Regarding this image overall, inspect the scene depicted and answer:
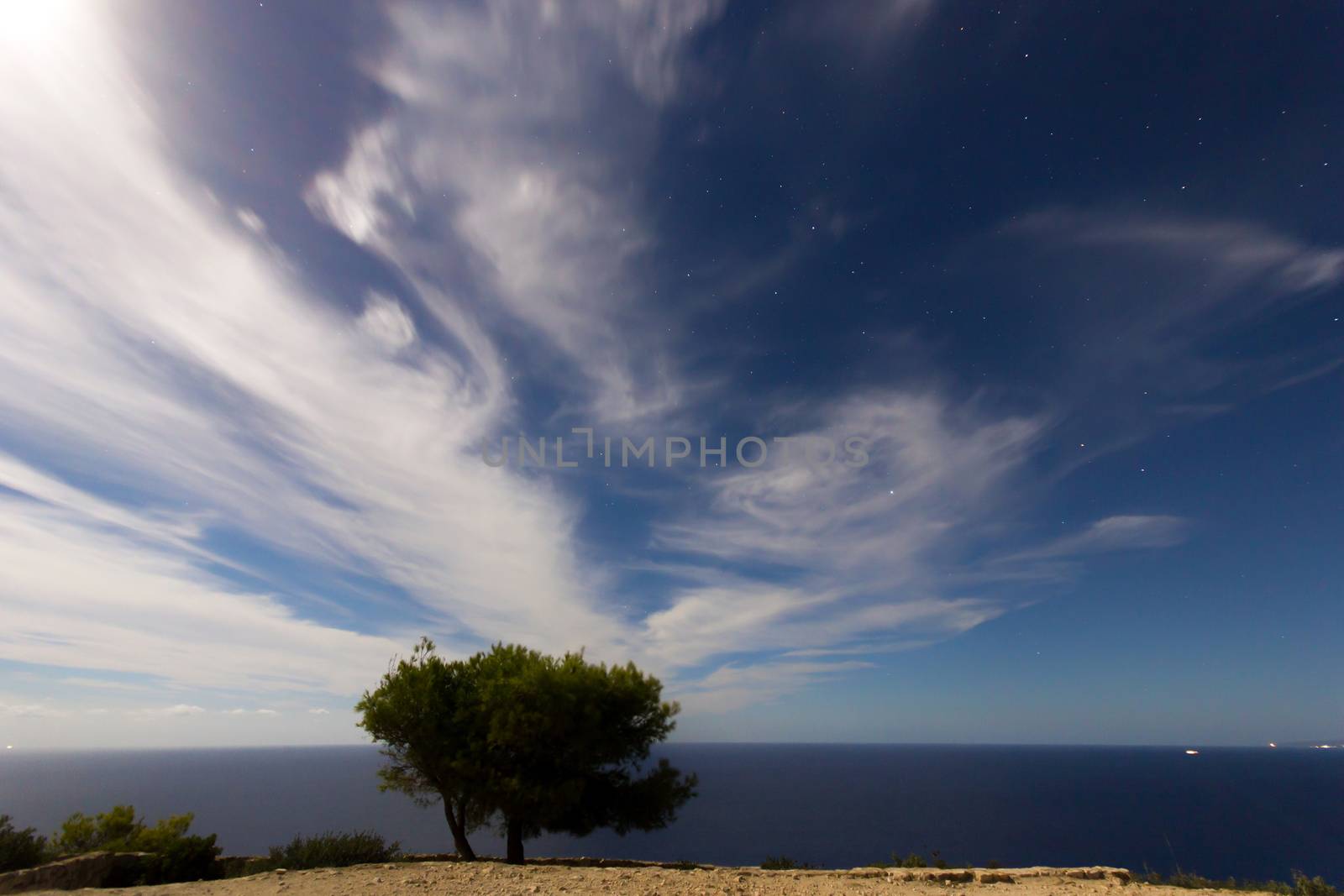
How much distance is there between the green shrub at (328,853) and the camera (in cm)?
1430

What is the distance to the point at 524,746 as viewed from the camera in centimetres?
1828

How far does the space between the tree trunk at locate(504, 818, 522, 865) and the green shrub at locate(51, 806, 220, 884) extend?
769 centimetres

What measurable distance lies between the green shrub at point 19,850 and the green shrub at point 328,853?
4.49m

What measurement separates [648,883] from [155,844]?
13.1 meters

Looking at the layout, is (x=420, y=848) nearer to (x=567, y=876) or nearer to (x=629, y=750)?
(x=629, y=750)

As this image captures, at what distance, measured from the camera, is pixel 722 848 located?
8869 cm

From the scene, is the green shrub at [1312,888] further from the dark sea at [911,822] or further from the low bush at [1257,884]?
the dark sea at [911,822]

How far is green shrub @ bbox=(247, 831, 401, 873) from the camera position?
46.9 ft

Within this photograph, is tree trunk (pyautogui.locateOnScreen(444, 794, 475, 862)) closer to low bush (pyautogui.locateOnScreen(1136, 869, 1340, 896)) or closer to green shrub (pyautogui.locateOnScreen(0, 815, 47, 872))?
green shrub (pyautogui.locateOnScreen(0, 815, 47, 872))

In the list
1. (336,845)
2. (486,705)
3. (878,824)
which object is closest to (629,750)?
(486,705)

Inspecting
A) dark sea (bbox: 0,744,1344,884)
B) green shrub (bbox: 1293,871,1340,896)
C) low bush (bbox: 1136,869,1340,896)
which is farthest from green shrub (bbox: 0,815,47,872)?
dark sea (bbox: 0,744,1344,884)

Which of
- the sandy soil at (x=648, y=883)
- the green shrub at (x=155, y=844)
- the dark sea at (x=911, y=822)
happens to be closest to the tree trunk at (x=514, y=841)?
the sandy soil at (x=648, y=883)

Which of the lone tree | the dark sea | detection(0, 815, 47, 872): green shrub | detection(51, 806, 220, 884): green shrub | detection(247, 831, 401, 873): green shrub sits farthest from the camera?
the dark sea

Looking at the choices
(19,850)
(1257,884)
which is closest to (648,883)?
(19,850)
